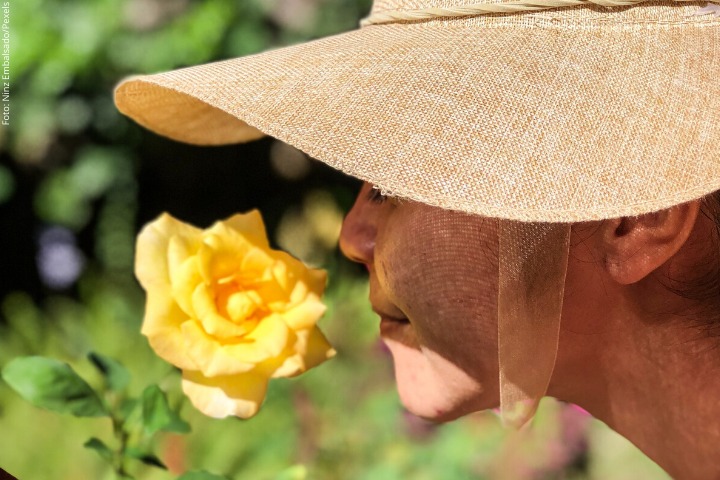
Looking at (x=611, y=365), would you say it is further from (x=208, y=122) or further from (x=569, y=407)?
(x=208, y=122)

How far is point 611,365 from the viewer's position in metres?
0.62

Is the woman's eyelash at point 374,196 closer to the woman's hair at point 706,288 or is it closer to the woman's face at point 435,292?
the woman's face at point 435,292

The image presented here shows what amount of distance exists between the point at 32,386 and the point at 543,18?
0.57 metres

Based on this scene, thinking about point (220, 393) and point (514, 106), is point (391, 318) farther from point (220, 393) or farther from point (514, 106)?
point (514, 106)

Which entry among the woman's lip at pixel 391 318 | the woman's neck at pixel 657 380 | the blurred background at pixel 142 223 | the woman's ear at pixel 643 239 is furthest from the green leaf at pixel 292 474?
the woman's ear at pixel 643 239

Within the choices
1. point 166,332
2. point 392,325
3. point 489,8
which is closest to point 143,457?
point 166,332

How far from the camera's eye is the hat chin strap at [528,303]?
486 mm

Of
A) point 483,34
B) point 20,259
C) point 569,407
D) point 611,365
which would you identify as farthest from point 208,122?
point 569,407

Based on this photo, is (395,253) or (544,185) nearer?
(544,185)

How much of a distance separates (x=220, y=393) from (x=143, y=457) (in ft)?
0.39

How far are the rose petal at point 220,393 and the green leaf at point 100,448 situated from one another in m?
0.10

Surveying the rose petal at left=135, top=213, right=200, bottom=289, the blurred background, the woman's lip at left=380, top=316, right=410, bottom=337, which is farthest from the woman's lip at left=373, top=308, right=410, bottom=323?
the rose petal at left=135, top=213, right=200, bottom=289

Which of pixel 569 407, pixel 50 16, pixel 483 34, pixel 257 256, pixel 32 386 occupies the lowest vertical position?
pixel 569 407

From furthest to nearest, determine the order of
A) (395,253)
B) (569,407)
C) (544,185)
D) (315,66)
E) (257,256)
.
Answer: (569,407) < (257,256) < (395,253) < (315,66) < (544,185)
